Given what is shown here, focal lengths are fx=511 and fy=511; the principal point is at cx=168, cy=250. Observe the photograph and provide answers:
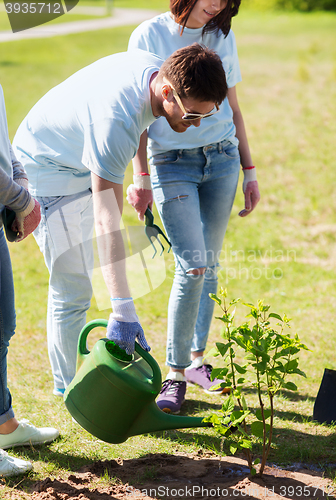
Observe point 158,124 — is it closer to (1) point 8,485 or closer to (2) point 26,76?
(1) point 8,485

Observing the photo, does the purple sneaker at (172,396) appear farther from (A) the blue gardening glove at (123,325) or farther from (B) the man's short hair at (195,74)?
(B) the man's short hair at (195,74)

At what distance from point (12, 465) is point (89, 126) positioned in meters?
1.37

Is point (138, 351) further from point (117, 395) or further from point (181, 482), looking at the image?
point (181, 482)

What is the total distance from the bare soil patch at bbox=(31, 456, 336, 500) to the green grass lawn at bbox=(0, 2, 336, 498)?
82mm

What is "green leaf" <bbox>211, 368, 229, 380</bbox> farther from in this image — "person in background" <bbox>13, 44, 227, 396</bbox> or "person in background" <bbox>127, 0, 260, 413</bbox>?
"person in background" <bbox>127, 0, 260, 413</bbox>

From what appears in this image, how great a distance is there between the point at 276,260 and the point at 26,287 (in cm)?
230

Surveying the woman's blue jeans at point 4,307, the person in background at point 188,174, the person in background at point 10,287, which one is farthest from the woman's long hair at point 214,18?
the woman's blue jeans at point 4,307

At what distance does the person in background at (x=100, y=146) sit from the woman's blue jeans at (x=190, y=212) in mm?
391

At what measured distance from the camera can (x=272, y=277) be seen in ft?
14.8

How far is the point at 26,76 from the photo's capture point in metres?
14.2

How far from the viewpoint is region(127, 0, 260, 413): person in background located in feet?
7.80

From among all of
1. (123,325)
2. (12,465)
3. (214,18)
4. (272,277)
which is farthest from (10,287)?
(272,277)

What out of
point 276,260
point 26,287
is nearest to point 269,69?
point 276,260

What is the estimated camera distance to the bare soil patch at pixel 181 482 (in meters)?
1.94
